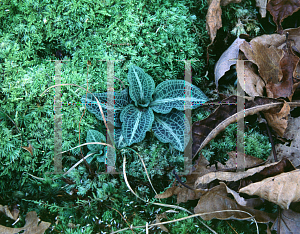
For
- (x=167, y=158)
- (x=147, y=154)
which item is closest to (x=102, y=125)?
(x=147, y=154)

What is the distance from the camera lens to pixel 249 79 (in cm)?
189

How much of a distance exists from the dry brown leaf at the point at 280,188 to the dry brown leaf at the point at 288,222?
11cm

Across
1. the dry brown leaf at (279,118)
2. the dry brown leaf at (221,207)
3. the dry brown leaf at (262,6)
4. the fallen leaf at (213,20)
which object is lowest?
the dry brown leaf at (221,207)

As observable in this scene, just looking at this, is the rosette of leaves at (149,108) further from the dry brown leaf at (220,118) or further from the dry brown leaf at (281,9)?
the dry brown leaf at (281,9)

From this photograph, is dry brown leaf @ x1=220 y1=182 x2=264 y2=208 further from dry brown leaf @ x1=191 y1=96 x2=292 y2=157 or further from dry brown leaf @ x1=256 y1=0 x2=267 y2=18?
dry brown leaf @ x1=256 y1=0 x2=267 y2=18

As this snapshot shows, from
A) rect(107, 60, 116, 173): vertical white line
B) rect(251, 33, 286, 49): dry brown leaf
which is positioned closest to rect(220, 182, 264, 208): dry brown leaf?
rect(107, 60, 116, 173): vertical white line

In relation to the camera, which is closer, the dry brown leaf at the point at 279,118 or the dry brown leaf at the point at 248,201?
the dry brown leaf at the point at 248,201

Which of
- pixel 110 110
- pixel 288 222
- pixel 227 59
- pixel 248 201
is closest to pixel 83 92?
pixel 110 110

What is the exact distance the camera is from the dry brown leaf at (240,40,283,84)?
1853 millimetres

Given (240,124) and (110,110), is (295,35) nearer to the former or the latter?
(240,124)

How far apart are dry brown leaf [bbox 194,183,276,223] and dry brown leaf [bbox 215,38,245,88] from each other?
89 centimetres

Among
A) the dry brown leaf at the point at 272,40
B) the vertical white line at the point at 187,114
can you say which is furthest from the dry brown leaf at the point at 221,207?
the dry brown leaf at the point at 272,40

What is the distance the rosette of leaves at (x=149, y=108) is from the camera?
72.7 inches

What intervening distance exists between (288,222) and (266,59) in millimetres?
1141
